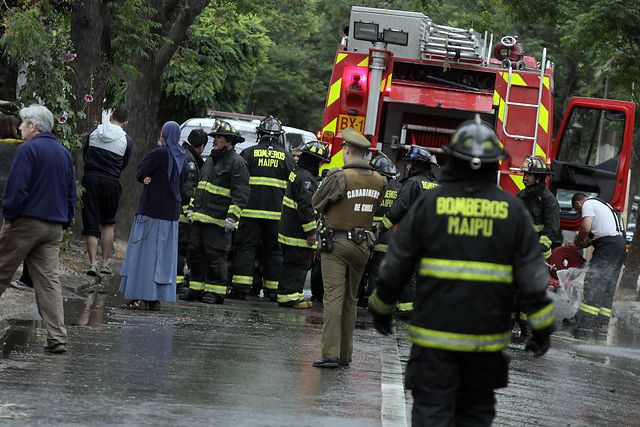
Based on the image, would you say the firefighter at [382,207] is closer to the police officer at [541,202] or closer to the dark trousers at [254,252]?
the dark trousers at [254,252]

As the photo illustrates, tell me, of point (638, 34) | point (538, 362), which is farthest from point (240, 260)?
point (638, 34)

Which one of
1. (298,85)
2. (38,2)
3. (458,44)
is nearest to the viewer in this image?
(38,2)

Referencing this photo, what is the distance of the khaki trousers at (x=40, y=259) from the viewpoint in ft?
28.8

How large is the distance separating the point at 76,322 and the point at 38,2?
396 centimetres

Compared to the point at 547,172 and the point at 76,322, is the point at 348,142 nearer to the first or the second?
the point at 76,322

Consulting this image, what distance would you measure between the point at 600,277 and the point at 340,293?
22.6 feet

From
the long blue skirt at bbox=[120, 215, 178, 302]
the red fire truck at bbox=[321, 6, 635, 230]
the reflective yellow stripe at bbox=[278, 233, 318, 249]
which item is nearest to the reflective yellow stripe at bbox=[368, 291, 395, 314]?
the long blue skirt at bbox=[120, 215, 178, 302]

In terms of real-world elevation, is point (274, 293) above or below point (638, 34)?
below

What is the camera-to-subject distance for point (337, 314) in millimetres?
9234

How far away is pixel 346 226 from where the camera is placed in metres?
9.41

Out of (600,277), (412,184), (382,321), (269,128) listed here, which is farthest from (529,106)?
(382,321)

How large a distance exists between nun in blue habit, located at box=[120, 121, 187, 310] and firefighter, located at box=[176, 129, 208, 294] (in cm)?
199

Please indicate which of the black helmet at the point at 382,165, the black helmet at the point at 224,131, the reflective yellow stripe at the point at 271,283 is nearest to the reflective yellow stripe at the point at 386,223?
the black helmet at the point at 382,165

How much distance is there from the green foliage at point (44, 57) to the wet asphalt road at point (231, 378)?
274 centimetres
